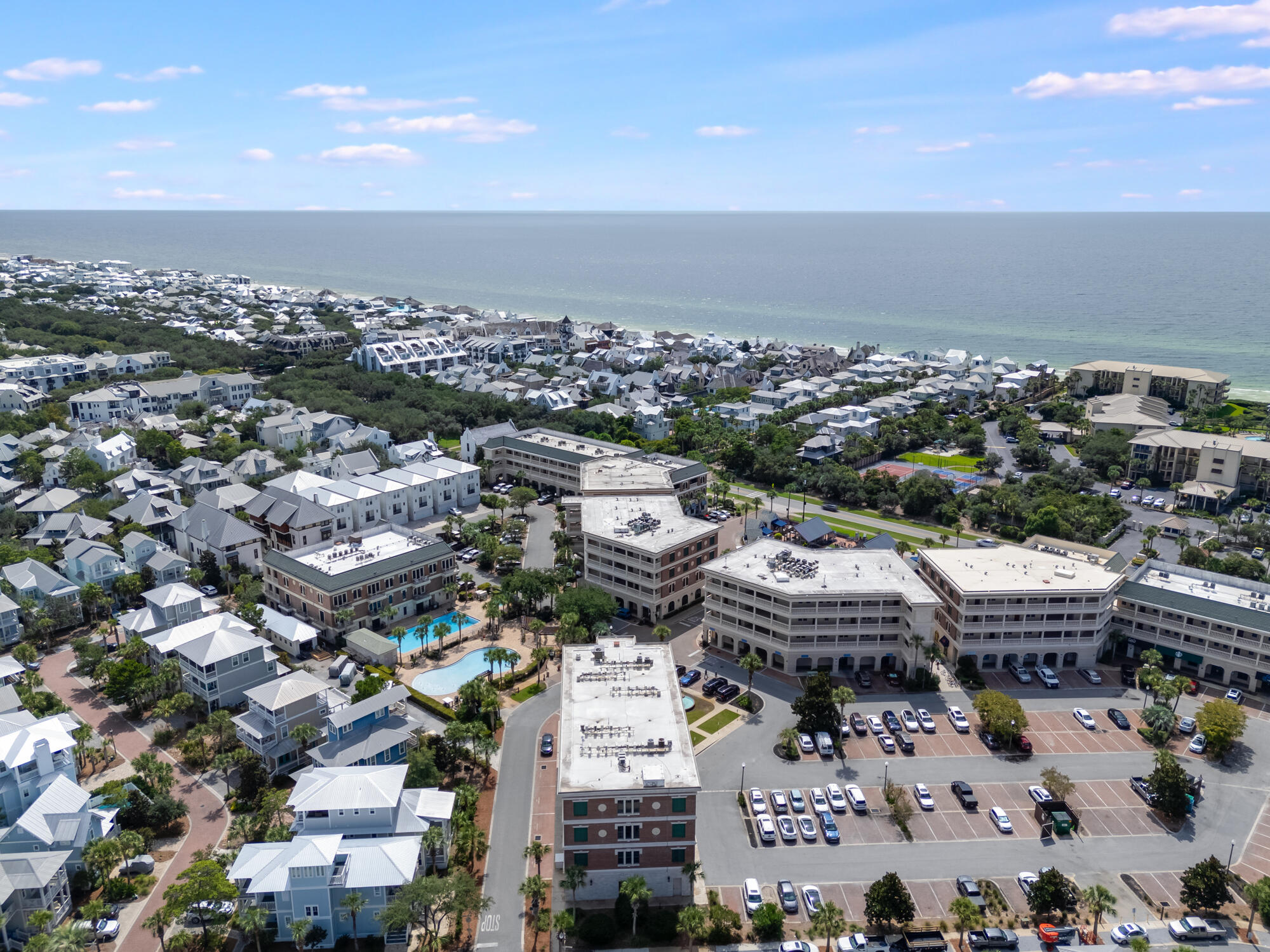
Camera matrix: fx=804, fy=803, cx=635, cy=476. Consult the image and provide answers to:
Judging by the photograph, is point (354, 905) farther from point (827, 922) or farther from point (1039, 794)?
point (1039, 794)

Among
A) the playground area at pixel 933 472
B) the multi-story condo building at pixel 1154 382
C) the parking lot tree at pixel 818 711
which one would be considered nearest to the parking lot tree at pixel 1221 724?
the parking lot tree at pixel 818 711

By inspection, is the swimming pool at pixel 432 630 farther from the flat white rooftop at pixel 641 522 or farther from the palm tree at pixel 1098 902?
the palm tree at pixel 1098 902

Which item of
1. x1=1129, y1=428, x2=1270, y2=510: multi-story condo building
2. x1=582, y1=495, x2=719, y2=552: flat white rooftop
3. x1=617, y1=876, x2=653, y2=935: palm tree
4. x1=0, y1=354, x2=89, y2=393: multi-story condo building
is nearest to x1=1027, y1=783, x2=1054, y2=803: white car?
x1=617, y1=876, x2=653, y2=935: palm tree

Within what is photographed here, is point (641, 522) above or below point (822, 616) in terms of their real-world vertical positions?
above

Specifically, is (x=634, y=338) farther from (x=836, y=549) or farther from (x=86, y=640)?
(x=86, y=640)

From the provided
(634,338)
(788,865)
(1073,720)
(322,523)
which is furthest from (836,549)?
(634,338)

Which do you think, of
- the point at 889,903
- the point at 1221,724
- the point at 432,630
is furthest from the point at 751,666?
the point at 1221,724
